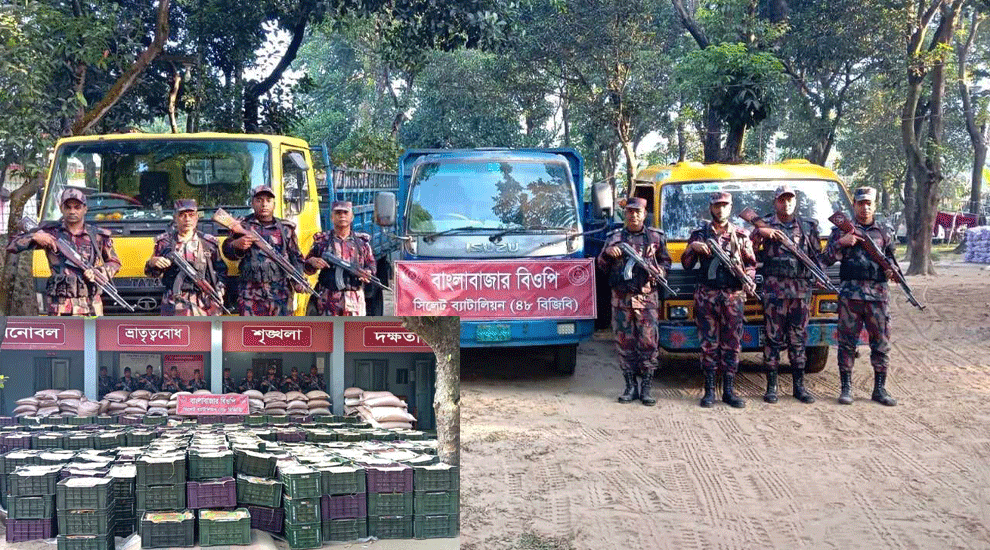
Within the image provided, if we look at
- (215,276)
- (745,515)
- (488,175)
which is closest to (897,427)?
(745,515)

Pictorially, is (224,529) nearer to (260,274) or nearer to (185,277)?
(185,277)

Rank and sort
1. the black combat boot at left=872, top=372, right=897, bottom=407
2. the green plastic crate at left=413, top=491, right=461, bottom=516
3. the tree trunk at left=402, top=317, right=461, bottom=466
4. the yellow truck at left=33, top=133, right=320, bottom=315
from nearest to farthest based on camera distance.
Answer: the tree trunk at left=402, top=317, right=461, bottom=466 → the green plastic crate at left=413, top=491, right=461, bottom=516 → the yellow truck at left=33, top=133, right=320, bottom=315 → the black combat boot at left=872, top=372, right=897, bottom=407

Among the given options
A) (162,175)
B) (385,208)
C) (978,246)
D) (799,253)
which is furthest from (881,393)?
(978,246)

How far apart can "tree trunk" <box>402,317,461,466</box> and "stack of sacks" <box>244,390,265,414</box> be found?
1.76ft

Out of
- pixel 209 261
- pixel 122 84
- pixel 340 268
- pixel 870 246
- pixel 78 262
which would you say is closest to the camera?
pixel 78 262

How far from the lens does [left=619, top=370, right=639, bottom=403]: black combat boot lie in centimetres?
814

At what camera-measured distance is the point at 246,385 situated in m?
2.95

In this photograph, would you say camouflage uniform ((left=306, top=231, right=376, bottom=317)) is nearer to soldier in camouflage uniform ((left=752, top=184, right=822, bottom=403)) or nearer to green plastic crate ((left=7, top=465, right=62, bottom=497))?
soldier in camouflage uniform ((left=752, top=184, right=822, bottom=403))

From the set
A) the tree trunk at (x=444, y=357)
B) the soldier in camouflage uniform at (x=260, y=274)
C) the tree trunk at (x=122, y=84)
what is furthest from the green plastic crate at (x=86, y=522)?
the tree trunk at (x=122, y=84)

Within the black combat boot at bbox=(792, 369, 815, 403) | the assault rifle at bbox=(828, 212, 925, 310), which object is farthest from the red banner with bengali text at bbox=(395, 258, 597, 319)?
the assault rifle at bbox=(828, 212, 925, 310)

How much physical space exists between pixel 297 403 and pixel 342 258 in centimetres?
377

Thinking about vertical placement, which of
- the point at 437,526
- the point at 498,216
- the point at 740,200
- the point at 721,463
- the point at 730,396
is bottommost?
→ the point at 721,463

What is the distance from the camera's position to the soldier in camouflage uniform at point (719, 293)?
7.77m

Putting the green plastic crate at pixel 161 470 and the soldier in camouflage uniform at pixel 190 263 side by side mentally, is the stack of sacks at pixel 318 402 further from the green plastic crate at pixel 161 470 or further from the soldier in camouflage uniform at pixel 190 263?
the soldier in camouflage uniform at pixel 190 263
